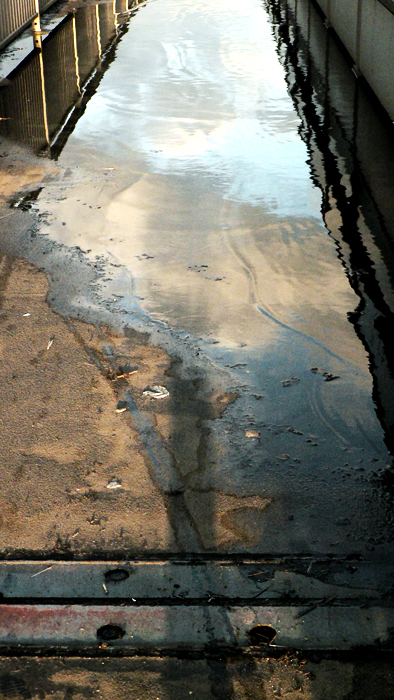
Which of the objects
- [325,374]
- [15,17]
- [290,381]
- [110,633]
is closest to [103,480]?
[110,633]

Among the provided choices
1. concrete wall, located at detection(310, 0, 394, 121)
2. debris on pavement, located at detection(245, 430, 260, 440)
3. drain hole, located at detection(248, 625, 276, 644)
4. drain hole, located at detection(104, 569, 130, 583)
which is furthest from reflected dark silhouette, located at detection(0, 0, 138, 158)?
drain hole, located at detection(248, 625, 276, 644)

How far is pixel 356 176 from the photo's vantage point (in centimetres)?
662

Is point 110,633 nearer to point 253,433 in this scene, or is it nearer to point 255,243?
point 253,433

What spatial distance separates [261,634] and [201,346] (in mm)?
1923

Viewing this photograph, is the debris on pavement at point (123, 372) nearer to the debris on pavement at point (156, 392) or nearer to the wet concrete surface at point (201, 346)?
the wet concrete surface at point (201, 346)

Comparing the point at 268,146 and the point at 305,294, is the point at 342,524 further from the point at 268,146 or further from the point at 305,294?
the point at 268,146

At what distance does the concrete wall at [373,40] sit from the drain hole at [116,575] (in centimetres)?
666

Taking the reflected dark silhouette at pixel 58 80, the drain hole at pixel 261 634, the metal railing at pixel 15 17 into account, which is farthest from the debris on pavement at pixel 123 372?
the metal railing at pixel 15 17

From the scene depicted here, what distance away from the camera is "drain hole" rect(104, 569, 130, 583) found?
2760 millimetres

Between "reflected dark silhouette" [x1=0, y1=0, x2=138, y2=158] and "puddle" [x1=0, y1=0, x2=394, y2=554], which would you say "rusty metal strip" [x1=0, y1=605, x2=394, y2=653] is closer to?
"puddle" [x1=0, y1=0, x2=394, y2=554]

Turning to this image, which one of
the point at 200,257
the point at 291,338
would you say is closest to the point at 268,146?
the point at 200,257

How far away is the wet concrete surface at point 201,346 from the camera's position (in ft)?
9.66

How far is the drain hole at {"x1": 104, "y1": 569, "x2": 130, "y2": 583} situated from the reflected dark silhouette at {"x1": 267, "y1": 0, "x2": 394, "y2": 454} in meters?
1.31

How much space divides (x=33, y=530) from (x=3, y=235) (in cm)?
320
